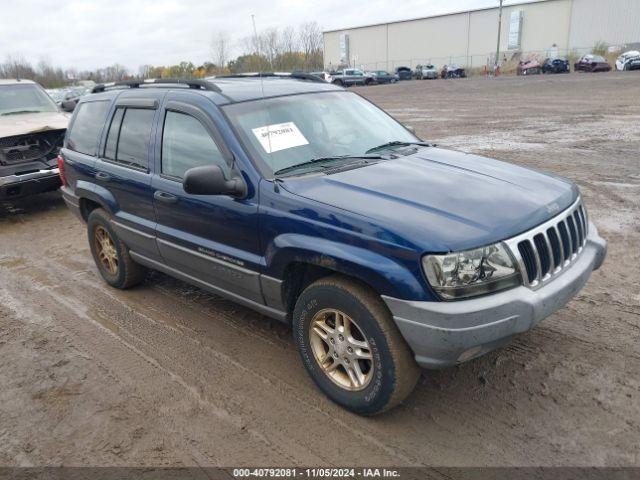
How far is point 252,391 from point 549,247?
2054 millimetres

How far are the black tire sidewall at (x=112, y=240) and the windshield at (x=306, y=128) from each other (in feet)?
6.61

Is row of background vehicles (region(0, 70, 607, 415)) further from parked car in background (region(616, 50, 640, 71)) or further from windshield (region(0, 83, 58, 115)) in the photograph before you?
parked car in background (region(616, 50, 640, 71))

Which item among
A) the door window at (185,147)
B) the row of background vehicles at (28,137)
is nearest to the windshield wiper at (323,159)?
the door window at (185,147)

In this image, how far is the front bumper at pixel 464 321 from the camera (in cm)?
268

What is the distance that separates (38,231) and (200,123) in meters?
4.96

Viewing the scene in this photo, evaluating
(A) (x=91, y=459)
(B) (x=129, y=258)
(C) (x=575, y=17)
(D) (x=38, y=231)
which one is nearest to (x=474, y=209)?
(A) (x=91, y=459)

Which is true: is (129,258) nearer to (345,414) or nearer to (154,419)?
(154,419)

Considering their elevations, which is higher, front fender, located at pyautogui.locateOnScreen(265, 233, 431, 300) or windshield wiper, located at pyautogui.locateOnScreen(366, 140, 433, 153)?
windshield wiper, located at pyautogui.locateOnScreen(366, 140, 433, 153)

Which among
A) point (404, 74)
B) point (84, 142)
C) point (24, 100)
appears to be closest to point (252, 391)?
point (84, 142)


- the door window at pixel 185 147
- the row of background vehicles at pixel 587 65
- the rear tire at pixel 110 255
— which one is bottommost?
the row of background vehicles at pixel 587 65

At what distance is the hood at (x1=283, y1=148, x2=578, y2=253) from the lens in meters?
2.77

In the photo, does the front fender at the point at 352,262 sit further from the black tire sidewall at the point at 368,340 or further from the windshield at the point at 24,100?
the windshield at the point at 24,100

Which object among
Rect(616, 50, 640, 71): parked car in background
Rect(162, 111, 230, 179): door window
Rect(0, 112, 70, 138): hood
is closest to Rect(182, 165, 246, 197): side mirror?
Rect(162, 111, 230, 179): door window

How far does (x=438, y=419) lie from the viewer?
314 centimetres
